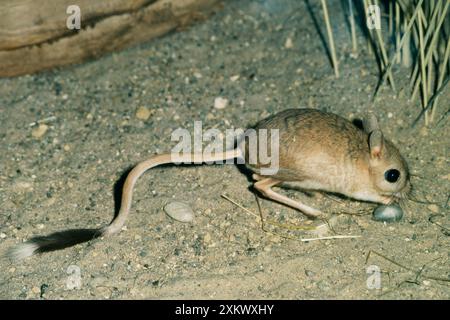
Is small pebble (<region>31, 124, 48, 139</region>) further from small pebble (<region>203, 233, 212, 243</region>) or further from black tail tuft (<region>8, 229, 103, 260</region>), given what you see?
small pebble (<region>203, 233, 212, 243</region>)

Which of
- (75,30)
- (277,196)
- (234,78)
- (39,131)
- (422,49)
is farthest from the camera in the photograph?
(234,78)

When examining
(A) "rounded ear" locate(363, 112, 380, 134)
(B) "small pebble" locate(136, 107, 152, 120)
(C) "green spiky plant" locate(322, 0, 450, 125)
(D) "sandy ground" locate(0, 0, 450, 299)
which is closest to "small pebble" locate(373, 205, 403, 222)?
(D) "sandy ground" locate(0, 0, 450, 299)

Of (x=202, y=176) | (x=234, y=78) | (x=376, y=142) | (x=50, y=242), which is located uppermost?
(x=234, y=78)

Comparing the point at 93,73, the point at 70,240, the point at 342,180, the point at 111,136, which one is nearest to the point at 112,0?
the point at 93,73

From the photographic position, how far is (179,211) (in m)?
3.31

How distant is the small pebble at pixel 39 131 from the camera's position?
3.97 metres

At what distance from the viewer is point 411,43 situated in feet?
13.7

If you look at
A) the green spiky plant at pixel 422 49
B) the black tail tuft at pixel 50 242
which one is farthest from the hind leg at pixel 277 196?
the green spiky plant at pixel 422 49

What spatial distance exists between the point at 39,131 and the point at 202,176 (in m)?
1.37

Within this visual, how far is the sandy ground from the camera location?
2.92 m

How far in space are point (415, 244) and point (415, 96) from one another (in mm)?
1345

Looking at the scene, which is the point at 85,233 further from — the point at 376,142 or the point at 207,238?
the point at 376,142

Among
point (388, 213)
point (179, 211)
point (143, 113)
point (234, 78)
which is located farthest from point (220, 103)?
point (388, 213)

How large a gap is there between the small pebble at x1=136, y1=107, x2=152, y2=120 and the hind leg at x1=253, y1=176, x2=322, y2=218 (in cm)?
125
